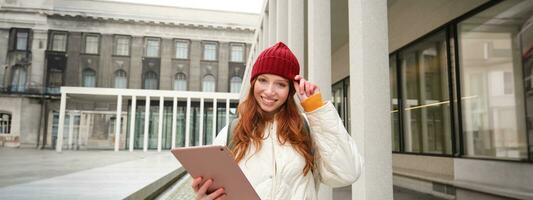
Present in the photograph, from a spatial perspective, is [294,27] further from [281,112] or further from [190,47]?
[190,47]

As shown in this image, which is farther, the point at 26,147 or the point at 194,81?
the point at 194,81

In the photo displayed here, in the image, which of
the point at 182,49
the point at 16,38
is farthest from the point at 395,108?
the point at 16,38

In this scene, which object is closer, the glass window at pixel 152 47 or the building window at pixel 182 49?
the glass window at pixel 152 47

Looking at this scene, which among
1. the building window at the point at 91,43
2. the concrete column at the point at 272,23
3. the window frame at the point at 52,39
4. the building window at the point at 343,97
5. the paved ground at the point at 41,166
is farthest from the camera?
the building window at the point at 91,43

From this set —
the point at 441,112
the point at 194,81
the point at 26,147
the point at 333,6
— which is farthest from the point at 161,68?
the point at 441,112

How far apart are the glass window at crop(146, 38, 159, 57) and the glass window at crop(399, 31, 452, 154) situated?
1210 inches

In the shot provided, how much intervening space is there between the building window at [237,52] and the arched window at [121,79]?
35.7ft

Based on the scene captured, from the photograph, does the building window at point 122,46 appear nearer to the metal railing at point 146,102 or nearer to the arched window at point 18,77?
the arched window at point 18,77

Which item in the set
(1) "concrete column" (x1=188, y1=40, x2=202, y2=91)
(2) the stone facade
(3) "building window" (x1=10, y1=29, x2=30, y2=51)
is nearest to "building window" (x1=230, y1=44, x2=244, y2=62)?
(2) the stone facade

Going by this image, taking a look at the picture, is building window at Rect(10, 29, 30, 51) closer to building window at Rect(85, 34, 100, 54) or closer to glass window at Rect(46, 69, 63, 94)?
glass window at Rect(46, 69, 63, 94)

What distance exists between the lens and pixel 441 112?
8078mm

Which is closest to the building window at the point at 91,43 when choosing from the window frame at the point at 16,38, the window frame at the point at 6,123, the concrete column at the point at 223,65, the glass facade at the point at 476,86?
the window frame at the point at 16,38

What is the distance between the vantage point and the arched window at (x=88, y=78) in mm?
35781

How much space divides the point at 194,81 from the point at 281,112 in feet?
118
